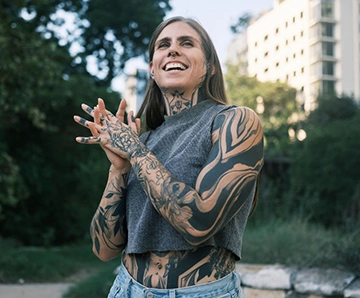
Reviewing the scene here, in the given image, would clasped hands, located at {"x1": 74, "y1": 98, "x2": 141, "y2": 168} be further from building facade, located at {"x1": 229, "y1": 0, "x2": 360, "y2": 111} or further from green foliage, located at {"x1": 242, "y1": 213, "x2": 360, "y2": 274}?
building facade, located at {"x1": 229, "y1": 0, "x2": 360, "y2": 111}

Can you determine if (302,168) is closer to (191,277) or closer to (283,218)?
(283,218)

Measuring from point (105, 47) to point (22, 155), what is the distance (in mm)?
5578

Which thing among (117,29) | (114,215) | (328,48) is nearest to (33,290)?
(114,215)

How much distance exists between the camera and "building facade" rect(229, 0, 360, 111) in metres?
21.0

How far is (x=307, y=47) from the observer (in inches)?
1080

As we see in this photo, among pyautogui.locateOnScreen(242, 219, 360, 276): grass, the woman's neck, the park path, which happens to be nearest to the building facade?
pyautogui.locateOnScreen(242, 219, 360, 276): grass

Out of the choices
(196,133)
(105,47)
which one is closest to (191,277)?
(196,133)

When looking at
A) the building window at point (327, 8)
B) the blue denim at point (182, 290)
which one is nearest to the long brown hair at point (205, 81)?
the blue denim at point (182, 290)

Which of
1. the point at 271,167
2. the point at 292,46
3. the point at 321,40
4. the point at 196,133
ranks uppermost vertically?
the point at 321,40

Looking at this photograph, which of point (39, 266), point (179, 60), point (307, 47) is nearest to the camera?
point (179, 60)

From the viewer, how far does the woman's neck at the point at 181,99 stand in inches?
73.1

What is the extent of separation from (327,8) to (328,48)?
804 cm

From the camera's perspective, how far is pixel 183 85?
1820 mm

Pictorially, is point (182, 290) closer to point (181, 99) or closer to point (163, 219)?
point (163, 219)
